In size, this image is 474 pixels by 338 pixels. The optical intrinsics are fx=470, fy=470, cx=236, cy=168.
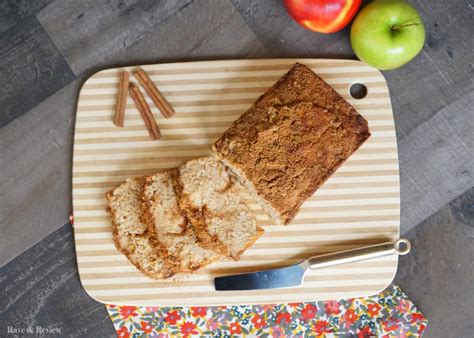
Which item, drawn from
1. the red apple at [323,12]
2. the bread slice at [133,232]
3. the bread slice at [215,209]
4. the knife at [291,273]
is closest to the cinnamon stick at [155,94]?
the bread slice at [215,209]

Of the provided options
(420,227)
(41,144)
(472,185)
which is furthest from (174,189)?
(472,185)

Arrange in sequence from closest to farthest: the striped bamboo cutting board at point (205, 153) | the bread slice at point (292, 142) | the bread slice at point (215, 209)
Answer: the bread slice at point (292, 142) → the bread slice at point (215, 209) → the striped bamboo cutting board at point (205, 153)

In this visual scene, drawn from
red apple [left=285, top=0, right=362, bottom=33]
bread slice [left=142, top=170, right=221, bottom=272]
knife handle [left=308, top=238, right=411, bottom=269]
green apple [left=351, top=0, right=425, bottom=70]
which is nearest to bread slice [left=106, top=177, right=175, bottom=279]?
bread slice [left=142, top=170, right=221, bottom=272]

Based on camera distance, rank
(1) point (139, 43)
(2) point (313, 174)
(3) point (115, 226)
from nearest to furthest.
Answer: (2) point (313, 174)
(3) point (115, 226)
(1) point (139, 43)

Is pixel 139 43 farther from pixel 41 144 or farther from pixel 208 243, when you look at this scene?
pixel 208 243

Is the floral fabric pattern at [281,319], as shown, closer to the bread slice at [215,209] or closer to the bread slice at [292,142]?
the bread slice at [215,209]

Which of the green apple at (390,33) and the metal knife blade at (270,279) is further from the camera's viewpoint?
the metal knife blade at (270,279)

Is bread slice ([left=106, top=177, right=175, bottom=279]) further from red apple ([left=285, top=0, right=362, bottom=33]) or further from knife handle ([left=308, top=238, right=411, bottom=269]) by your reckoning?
red apple ([left=285, top=0, right=362, bottom=33])
